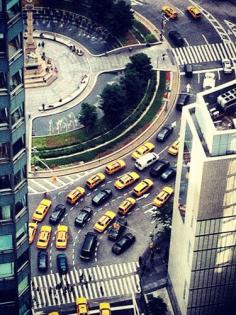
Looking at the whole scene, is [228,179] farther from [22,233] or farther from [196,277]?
[22,233]

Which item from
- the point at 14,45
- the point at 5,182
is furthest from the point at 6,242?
the point at 14,45

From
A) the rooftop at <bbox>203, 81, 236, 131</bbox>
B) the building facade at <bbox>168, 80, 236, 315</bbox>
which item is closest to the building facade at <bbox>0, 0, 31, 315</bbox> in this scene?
the building facade at <bbox>168, 80, 236, 315</bbox>

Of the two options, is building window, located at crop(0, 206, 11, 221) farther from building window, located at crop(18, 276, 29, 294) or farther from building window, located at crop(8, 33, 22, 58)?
building window, located at crop(8, 33, 22, 58)

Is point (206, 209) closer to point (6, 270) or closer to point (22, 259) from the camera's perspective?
point (22, 259)

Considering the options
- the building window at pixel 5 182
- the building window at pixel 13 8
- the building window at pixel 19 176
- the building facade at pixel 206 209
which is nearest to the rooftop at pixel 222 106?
the building facade at pixel 206 209

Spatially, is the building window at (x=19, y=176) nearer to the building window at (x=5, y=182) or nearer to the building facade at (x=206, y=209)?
the building window at (x=5, y=182)
